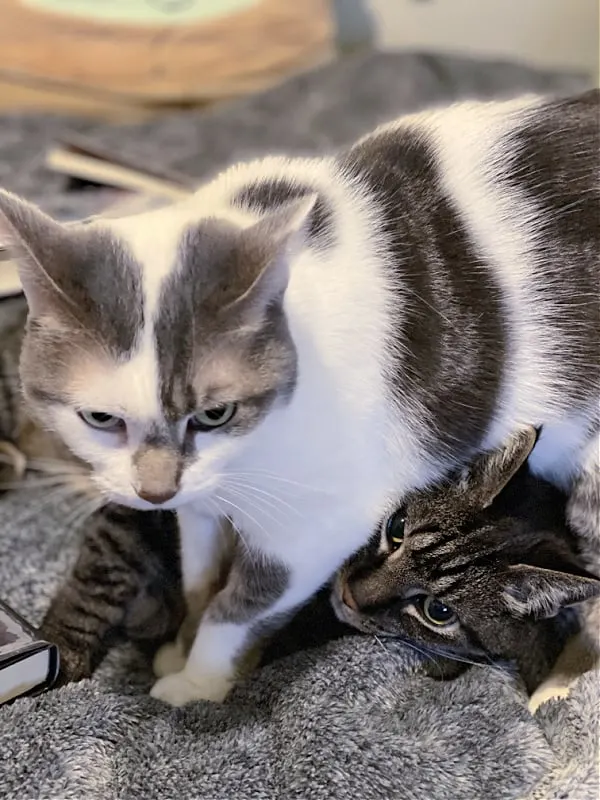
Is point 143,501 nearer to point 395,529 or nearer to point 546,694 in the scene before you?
point 395,529

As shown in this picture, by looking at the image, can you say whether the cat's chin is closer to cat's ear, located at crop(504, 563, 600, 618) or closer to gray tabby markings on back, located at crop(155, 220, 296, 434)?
gray tabby markings on back, located at crop(155, 220, 296, 434)

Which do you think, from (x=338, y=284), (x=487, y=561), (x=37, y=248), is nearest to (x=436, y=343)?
(x=338, y=284)

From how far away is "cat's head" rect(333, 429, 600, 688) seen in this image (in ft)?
3.07

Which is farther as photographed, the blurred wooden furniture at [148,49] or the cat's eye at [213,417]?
the blurred wooden furniture at [148,49]

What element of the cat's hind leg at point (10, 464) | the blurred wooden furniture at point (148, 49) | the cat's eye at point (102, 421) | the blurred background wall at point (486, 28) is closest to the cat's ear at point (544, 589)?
the cat's eye at point (102, 421)

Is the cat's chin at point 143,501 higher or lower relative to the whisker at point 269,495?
higher

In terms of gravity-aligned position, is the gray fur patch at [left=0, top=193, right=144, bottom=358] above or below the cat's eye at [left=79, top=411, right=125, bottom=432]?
above

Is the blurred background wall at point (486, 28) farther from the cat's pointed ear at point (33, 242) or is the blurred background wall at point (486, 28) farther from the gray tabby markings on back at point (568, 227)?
the cat's pointed ear at point (33, 242)

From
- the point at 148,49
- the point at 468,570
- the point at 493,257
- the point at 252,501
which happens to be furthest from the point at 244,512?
the point at 148,49

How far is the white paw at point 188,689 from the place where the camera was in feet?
3.20

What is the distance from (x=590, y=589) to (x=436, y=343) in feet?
0.98

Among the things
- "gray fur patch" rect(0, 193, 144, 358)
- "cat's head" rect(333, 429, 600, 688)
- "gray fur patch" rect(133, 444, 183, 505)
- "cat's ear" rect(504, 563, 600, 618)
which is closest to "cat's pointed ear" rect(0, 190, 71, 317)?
"gray fur patch" rect(0, 193, 144, 358)

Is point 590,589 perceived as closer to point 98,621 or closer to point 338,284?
point 338,284

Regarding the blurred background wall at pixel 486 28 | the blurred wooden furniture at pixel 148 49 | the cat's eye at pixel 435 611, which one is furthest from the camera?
the blurred background wall at pixel 486 28
